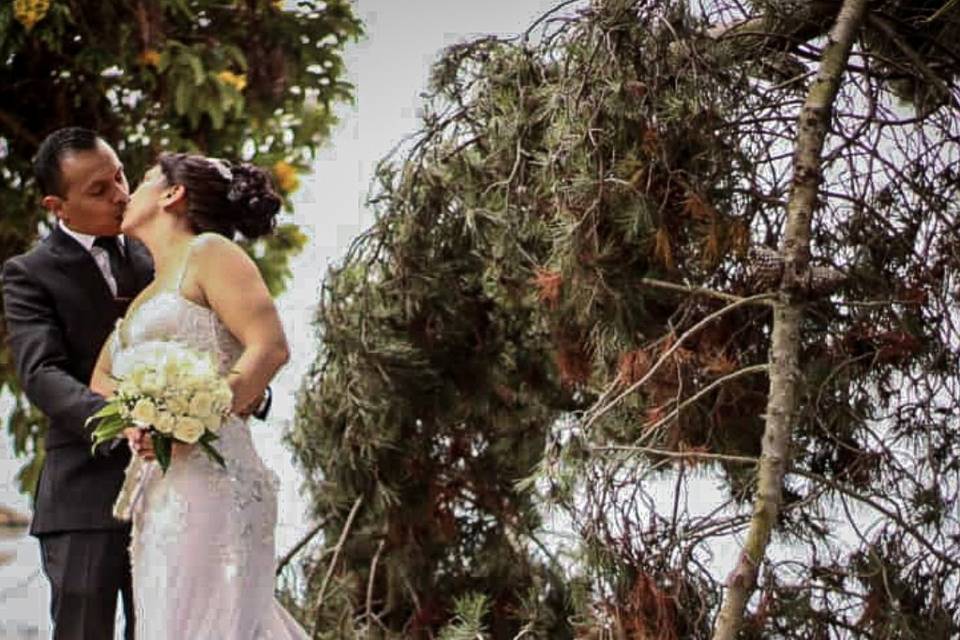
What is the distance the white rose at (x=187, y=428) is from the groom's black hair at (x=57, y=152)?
65cm

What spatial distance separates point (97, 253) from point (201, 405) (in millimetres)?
626

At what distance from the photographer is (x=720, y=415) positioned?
3791 mm

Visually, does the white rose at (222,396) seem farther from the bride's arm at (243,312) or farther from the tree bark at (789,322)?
the tree bark at (789,322)

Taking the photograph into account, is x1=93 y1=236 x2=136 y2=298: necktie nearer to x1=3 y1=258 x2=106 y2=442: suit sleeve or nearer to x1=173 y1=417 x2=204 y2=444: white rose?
x1=3 y1=258 x2=106 y2=442: suit sleeve

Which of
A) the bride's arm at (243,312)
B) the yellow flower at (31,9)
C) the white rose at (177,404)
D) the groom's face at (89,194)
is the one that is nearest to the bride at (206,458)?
the bride's arm at (243,312)

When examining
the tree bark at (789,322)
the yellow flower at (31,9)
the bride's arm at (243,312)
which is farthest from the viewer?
the yellow flower at (31,9)

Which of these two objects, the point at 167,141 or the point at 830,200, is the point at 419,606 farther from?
the point at 167,141

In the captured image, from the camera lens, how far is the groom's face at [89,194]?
3830 millimetres

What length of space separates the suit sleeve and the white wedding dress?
0.13m

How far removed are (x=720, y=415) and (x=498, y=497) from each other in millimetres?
1054

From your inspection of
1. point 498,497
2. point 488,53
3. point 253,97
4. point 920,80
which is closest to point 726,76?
point 920,80

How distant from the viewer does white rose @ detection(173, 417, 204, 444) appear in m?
3.38

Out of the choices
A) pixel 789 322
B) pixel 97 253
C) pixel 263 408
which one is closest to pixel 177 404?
pixel 263 408

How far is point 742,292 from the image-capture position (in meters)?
3.75
